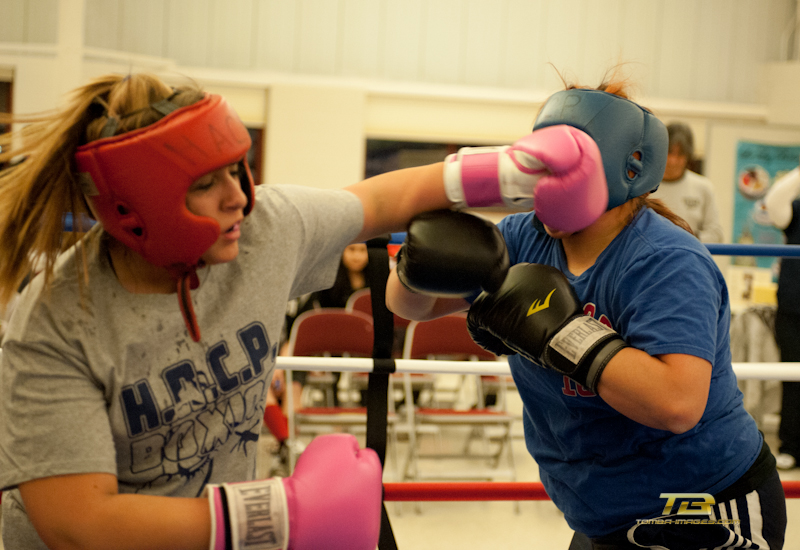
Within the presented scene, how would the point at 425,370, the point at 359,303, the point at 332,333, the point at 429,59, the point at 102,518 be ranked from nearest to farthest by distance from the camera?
1. the point at 102,518
2. the point at 425,370
3. the point at 332,333
4. the point at 359,303
5. the point at 429,59

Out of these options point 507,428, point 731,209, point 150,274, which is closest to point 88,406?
point 150,274

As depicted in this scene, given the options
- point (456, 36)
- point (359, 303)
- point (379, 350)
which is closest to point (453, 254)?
point (379, 350)

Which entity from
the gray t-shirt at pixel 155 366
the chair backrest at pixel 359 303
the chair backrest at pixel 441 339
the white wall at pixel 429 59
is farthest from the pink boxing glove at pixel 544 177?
the white wall at pixel 429 59

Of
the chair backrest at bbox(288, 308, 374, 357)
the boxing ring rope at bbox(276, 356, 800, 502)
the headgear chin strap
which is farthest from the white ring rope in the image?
the chair backrest at bbox(288, 308, 374, 357)

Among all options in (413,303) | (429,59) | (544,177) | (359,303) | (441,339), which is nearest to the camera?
(544,177)

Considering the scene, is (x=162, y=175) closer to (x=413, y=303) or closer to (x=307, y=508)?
(x=307, y=508)

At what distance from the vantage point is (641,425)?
0.97m

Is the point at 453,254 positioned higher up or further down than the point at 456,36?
further down

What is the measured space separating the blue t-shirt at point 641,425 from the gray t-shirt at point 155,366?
38cm

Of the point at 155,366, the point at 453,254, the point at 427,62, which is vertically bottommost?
the point at 155,366

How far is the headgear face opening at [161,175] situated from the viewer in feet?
2.40

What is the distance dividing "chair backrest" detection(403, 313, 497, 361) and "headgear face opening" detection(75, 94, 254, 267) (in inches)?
96.8

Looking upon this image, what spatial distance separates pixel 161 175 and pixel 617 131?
0.61 metres

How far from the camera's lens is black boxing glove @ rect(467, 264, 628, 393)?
903 mm
